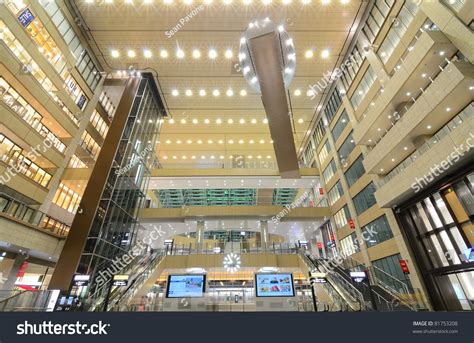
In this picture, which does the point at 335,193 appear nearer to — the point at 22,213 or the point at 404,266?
the point at 404,266

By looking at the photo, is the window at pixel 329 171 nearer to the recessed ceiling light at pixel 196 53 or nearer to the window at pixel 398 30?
the window at pixel 398 30

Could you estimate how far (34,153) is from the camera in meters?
16.6

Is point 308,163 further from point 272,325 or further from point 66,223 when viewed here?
point 272,325

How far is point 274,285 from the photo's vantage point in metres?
10.8

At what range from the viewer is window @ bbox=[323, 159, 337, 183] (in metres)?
25.7

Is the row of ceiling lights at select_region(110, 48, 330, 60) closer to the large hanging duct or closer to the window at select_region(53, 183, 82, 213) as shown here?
the window at select_region(53, 183, 82, 213)

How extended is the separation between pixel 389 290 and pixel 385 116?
10877mm

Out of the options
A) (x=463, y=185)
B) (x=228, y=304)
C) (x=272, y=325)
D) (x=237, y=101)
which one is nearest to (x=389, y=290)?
(x=463, y=185)

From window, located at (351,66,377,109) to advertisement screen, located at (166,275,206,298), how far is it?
17899mm

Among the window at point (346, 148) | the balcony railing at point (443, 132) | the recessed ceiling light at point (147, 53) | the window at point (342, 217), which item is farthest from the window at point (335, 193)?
the recessed ceiling light at point (147, 53)

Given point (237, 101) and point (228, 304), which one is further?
point (237, 101)

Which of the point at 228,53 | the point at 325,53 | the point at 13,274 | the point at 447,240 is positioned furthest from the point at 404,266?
the point at 13,274

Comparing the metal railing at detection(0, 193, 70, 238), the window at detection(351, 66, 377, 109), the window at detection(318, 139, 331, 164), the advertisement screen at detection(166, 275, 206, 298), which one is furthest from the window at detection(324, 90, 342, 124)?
the metal railing at detection(0, 193, 70, 238)

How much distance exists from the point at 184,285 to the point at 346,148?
61.5ft
